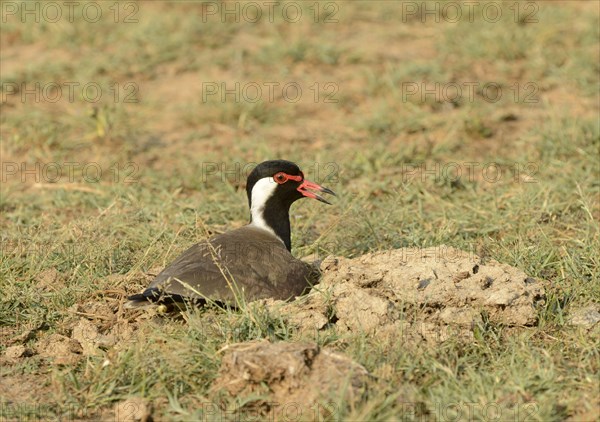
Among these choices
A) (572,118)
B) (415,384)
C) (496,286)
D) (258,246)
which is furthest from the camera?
(572,118)

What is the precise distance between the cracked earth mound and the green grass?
12 cm

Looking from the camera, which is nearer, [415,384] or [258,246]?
[415,384]

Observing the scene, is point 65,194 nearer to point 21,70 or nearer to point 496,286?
point 21,70

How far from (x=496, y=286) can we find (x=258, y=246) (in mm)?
1393

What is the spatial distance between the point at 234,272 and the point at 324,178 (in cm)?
300

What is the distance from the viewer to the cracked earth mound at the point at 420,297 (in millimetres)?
5301

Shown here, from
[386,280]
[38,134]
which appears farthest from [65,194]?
[386,280]

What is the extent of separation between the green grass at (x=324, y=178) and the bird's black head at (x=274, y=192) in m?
0.49

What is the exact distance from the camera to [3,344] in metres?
5.56

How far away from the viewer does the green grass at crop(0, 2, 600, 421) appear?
4.98 m
